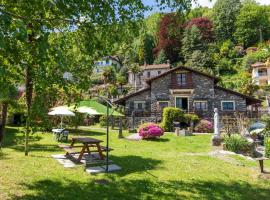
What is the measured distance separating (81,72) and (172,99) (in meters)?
25.6

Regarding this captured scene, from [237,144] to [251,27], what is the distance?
74.5 m

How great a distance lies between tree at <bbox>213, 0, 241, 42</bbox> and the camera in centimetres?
8138

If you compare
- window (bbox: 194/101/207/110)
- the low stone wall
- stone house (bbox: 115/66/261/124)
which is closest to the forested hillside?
stone house (bbox: 115/66/261/124)

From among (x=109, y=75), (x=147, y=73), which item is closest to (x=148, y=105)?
(x=109, y=75)

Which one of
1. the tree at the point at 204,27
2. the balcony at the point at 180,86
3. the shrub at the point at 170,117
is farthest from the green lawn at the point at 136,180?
the tree at the point at 204,27

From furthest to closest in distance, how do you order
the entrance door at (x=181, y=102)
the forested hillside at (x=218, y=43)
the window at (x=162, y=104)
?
the forested hillside at (x=218, y=43)
the window at (x=162, y=104)
the entrance door at (x=181, y=102)

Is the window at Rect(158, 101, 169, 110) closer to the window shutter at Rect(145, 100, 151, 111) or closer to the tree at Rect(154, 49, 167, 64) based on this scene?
the window shutter at Rect(145, 100, 151, 111)

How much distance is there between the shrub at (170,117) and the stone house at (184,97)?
3422mm

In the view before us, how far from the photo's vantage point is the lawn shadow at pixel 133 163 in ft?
34.9

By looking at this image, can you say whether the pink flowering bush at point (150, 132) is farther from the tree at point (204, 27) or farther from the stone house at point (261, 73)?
the tree at point (204, 27)

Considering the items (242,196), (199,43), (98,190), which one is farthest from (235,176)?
(199,43)

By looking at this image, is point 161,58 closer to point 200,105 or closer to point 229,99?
point 200,105

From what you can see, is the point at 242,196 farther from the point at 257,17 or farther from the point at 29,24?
the point at 257,17

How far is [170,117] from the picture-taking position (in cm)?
2870
